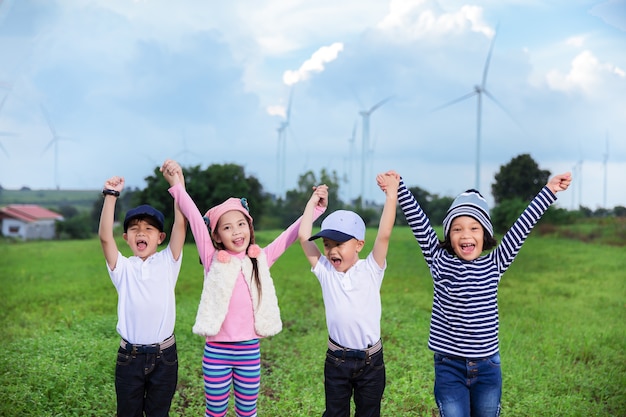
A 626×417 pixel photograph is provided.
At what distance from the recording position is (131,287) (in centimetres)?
350

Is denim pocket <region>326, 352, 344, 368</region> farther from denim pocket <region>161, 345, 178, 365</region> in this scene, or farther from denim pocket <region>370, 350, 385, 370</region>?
denim pocket <region>161, 345, 178, 365</region>

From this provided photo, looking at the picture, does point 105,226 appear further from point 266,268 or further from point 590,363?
point 590,363

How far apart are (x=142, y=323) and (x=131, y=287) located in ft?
0.66

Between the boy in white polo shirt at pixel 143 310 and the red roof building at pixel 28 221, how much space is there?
1486 cm

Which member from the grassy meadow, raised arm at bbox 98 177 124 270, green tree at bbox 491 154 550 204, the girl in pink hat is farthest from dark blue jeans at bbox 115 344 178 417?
green tree at bbox 491 154 550 204

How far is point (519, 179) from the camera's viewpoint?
17.4m

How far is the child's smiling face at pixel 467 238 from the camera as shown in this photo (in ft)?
10.9

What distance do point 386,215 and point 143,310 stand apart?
136 cm

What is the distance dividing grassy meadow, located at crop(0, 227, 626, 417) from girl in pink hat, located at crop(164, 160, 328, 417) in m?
1.90

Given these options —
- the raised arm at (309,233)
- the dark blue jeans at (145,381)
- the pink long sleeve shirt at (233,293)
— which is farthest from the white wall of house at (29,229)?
the raised arm at (309,233)

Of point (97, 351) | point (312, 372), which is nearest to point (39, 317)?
point (97, 351)

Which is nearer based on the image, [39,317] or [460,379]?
[460,379]

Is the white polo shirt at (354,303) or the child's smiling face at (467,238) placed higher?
the child's smiling face at (467,238)

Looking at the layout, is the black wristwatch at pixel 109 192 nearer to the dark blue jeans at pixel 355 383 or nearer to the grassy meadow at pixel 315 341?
the dark blue jeans at pixel 355 383
